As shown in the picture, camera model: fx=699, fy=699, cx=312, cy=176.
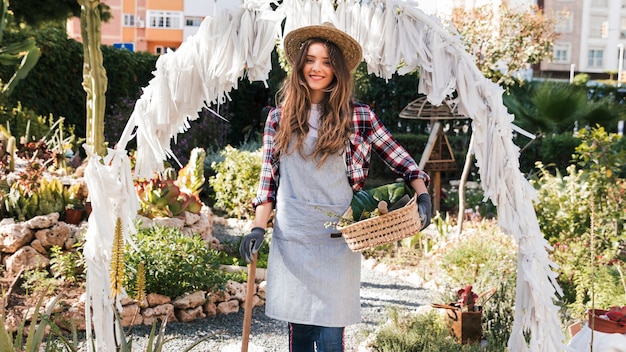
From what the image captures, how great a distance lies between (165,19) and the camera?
33.2 metres

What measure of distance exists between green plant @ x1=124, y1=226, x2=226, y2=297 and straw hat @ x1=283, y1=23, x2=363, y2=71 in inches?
83.4

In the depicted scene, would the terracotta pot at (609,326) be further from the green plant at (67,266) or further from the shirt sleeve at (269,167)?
the green plant at (67,266)

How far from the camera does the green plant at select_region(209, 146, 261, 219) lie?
8.29 metres

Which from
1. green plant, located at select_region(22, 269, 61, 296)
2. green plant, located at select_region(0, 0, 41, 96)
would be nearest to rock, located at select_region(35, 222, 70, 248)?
green plant, located at select_region(22, 269, 61, 296)

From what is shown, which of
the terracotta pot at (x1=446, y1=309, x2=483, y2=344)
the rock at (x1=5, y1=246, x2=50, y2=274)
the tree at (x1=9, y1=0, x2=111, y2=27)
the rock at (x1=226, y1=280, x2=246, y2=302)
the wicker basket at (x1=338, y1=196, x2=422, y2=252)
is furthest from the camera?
the tree at (x1=9, y1=0, x2=111, y2=27)

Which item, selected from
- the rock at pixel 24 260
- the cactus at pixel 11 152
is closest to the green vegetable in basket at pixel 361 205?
the rock at pixel 24 260

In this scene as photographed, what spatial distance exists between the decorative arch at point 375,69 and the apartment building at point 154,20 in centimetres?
3097

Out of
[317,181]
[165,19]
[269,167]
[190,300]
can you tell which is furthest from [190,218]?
[165,19]

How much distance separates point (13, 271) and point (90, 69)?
1.86m

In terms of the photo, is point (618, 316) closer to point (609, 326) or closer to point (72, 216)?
point (609, 326)

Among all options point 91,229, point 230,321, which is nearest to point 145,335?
point 230,321

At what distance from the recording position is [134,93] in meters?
11.6

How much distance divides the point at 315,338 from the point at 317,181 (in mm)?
606

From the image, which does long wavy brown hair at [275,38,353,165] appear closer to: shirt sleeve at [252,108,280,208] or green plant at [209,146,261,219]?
shirt sleeve at [252,108,280,208]
